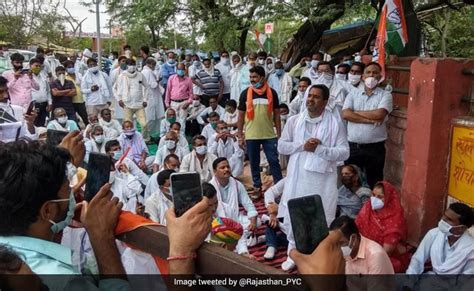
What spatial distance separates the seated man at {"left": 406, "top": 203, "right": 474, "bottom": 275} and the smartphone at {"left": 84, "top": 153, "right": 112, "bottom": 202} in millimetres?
2908

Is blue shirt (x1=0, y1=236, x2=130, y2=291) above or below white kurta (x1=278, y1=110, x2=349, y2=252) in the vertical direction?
above

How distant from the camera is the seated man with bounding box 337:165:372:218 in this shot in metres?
4.84

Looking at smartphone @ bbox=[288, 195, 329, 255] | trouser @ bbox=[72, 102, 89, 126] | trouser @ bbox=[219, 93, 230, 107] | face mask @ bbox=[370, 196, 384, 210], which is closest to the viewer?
smartphone @ bbox=[288, 195, 329, 255]

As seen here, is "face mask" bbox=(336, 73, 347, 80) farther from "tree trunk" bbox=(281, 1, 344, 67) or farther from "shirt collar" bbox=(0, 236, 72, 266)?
"shirt collar" bbox=(0, 236, 72, 266)

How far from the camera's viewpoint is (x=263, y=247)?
5.05 metres

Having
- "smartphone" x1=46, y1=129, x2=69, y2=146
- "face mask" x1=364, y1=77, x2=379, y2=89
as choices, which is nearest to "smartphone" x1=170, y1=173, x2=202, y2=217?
"smartphone" x1=46, y1=129, x2=69, y2=146

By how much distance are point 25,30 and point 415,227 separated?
3289 centimetres

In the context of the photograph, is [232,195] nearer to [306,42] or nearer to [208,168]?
[208,168]

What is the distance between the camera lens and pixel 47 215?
1396 mm

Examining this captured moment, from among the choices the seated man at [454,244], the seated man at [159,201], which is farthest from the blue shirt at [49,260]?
the seated man at [159,201]

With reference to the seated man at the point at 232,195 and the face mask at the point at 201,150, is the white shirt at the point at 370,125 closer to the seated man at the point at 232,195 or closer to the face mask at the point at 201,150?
the seated man at the point at 232,195

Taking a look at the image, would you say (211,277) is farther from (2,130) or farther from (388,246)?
(388,246)

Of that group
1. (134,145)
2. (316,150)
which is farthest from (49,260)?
(134,145)

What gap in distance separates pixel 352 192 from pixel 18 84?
5.47m
